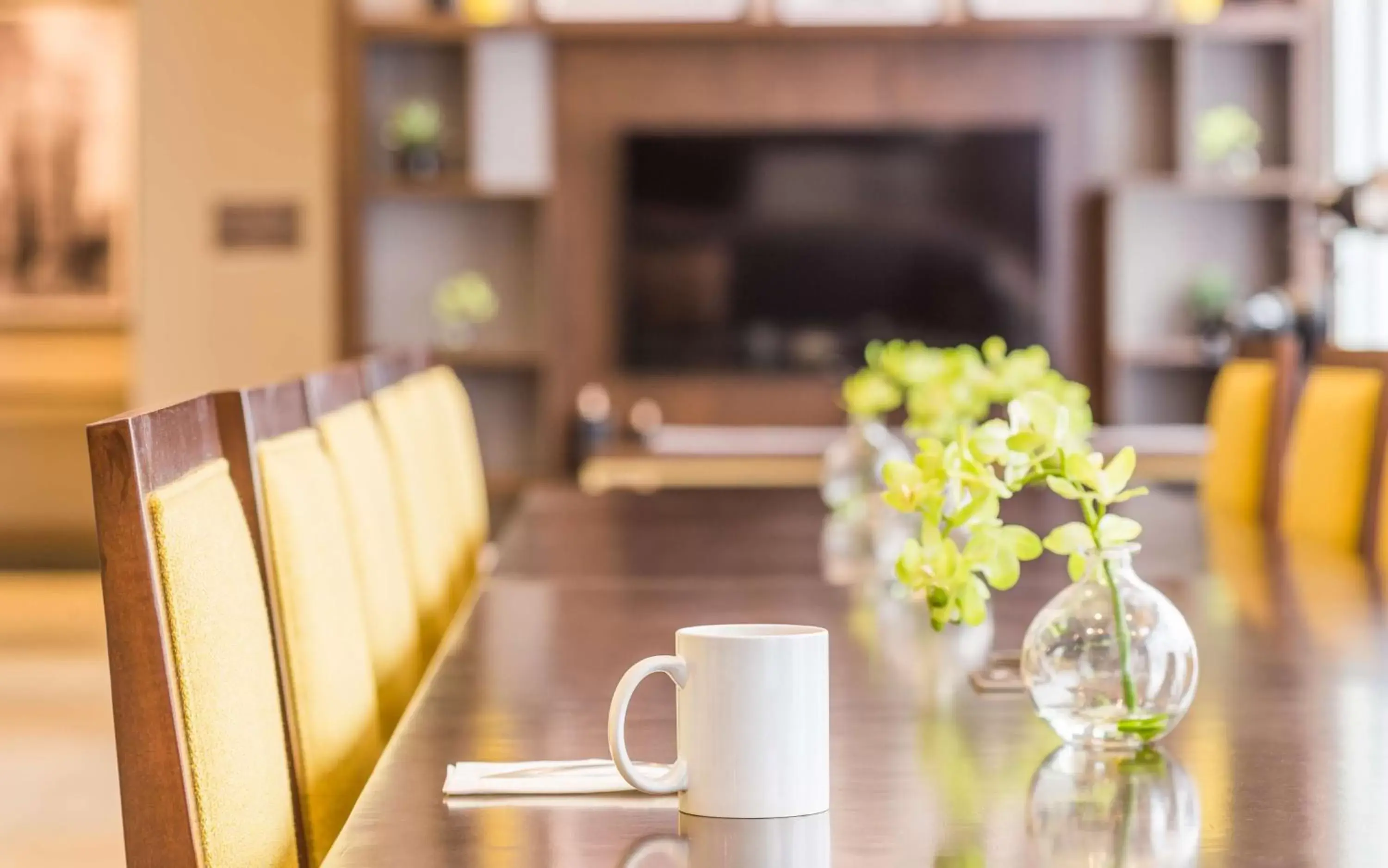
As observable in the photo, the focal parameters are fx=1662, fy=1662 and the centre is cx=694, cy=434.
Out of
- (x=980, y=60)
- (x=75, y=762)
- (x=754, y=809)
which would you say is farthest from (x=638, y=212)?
(x=754, y=809)

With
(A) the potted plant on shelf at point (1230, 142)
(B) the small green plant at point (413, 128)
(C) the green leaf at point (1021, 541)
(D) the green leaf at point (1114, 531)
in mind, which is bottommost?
(C) the green leaf at point (1021, 541)

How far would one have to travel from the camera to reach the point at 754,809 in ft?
3.30

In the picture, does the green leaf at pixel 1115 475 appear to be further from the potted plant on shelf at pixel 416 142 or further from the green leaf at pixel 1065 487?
the potted plant on shelf at pixel 416 142

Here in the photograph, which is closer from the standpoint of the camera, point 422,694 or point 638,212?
point 422,694

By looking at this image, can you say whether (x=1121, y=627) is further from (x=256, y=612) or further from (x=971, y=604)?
(x=256, y=612)

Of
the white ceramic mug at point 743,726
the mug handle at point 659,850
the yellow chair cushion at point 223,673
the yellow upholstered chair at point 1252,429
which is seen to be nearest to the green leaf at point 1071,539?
the white ceramic mug at point 743,726

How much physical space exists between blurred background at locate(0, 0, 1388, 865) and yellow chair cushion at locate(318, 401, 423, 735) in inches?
137

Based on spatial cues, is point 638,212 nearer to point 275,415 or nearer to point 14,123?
point 14,123

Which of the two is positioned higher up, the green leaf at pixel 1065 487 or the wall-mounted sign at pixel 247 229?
the wall-mounted sign at pixel 247 229

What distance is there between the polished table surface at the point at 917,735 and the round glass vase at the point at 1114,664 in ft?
0.09

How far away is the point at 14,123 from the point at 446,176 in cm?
239

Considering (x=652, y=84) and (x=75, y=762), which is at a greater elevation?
(x=652, y=84)

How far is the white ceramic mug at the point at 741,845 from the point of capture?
0.93m

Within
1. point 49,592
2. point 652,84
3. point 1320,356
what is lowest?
point 49,592
